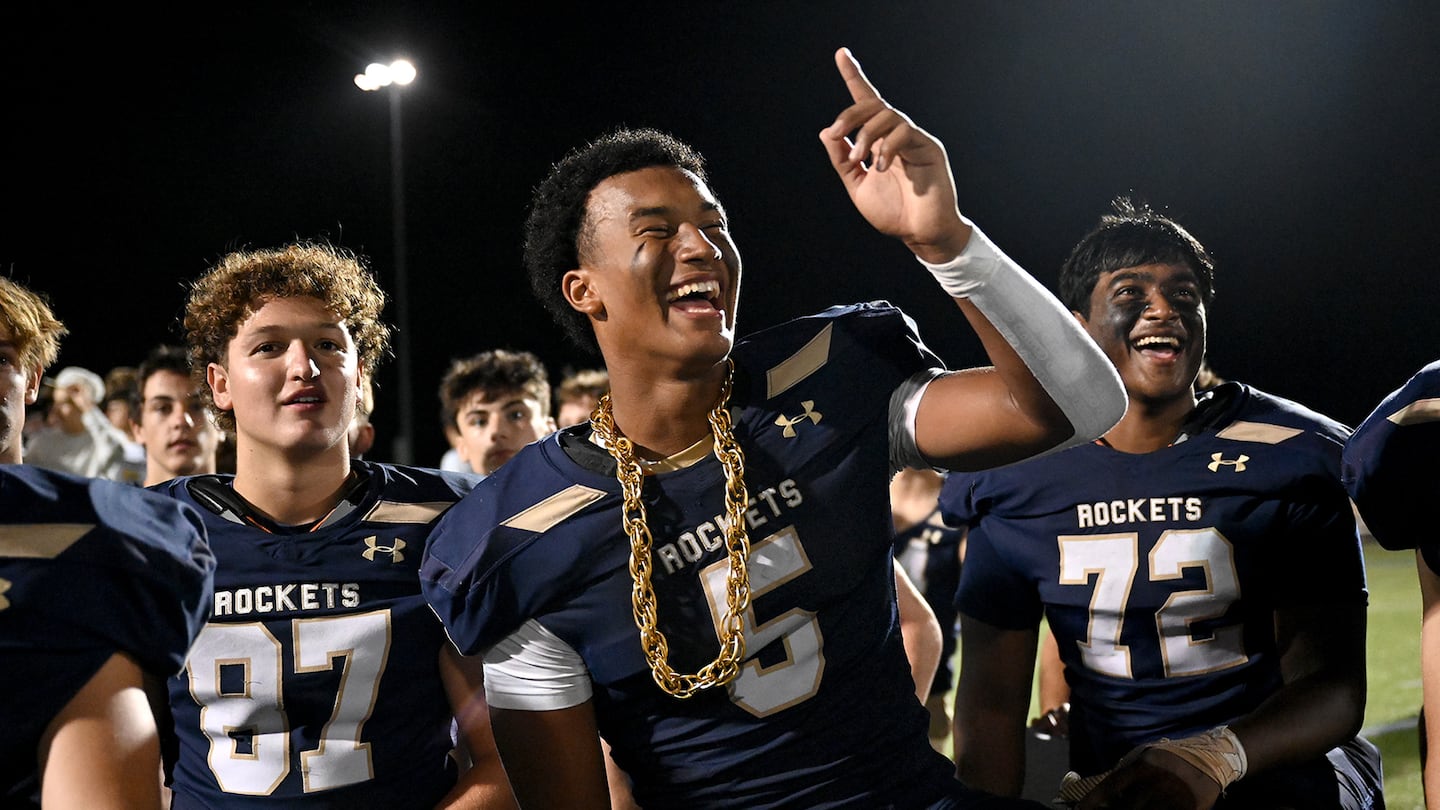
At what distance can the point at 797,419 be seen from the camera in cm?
250

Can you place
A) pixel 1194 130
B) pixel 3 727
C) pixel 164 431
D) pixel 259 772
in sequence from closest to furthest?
pixel 3 727 < pixel 259 772 < pixel 164 431 < pixel 1194 130

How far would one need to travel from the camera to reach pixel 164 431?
5.48 metres

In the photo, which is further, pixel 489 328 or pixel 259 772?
pixel 489 328

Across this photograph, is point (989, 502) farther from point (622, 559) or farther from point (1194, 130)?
point (1194, 130)

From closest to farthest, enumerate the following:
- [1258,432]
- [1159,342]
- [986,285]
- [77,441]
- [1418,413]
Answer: [986,285]
[1418,413]
[1258,432]
[1159,342]
[77,441]

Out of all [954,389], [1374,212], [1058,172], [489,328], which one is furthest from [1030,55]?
[954,389]

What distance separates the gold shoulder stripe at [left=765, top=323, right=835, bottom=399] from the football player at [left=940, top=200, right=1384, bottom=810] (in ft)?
3.20

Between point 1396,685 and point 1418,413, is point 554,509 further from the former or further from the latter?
point 1396,685

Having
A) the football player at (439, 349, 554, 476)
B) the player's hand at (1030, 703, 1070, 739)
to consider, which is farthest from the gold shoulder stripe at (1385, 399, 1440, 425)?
the football player at (439, 349, 554, 476)

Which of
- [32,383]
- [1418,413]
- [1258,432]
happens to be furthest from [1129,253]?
[32,383]

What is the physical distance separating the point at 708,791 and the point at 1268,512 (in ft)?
5.25

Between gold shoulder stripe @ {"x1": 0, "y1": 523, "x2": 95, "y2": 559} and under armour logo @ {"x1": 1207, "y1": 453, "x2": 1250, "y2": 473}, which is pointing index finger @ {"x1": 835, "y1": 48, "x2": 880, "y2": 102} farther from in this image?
under armour logo @ {"x1": 1207, "y1": 453, "x2": 1250, "y2": 473}

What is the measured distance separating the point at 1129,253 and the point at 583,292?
1612 mm

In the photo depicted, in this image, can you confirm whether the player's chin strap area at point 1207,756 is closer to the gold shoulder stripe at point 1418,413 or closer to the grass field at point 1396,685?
the gold shoulder stripe at point 1418,413
